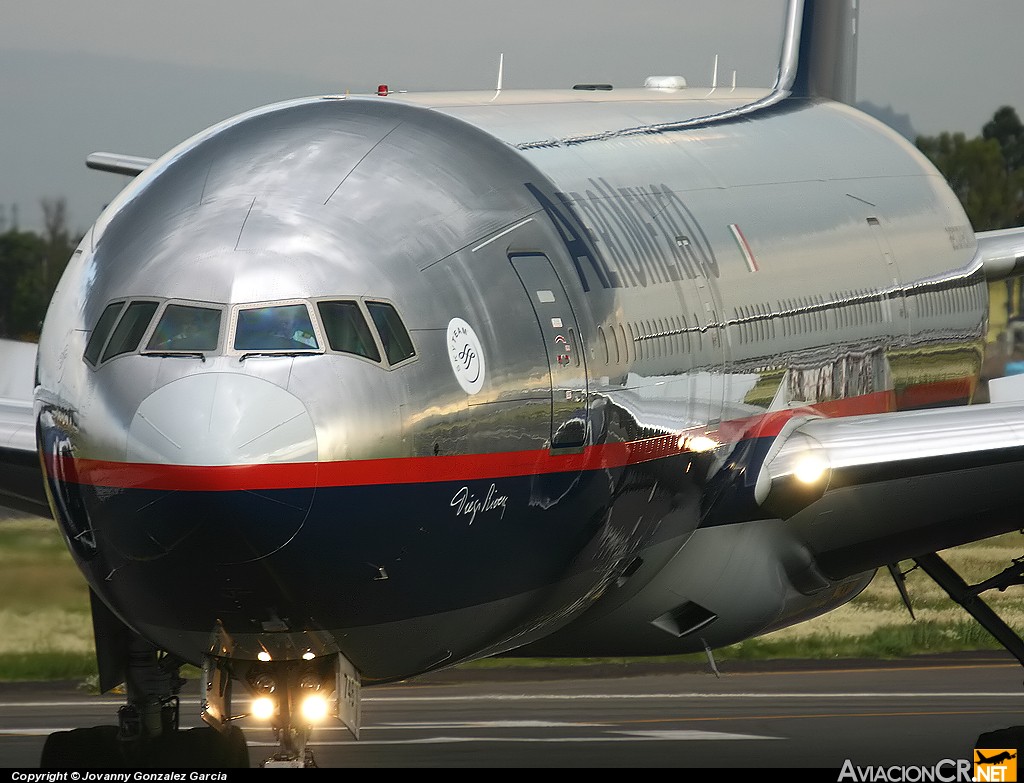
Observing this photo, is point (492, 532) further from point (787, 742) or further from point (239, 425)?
point (787, 742)

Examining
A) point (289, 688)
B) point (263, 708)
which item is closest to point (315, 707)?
point (289, 688)

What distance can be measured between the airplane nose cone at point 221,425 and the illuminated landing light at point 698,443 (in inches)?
156

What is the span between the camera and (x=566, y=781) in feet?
54.3

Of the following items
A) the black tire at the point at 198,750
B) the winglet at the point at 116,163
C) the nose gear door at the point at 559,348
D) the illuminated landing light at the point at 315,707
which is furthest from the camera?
the winglet at the point at 116,163

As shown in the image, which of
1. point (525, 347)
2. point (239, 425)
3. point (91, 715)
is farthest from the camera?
point (91, 715)

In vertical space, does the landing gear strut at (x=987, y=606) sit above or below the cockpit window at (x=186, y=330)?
below

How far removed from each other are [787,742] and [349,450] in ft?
33.6

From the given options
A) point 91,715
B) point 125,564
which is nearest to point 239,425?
point 125,564

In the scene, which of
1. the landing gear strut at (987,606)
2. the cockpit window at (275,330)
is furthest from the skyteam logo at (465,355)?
the landing gear strut at (987,606)

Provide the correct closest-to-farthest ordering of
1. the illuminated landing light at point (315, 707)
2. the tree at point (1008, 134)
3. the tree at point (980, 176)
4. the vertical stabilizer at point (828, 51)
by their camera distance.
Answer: the illuminated landing light at point (315, 707), the vertical stabilizer at point (828, 51), the tree at point (980, 176), the tree at point (1008, 134)

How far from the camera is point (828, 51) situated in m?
22.2

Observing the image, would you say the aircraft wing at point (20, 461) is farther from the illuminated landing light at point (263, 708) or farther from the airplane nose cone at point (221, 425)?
the airplane nose cone at point (221, 425)

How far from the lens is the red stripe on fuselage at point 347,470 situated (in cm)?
905

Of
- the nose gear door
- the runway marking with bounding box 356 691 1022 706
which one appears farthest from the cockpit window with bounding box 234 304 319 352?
the runway marking with bounding box 356 691 1022 706
